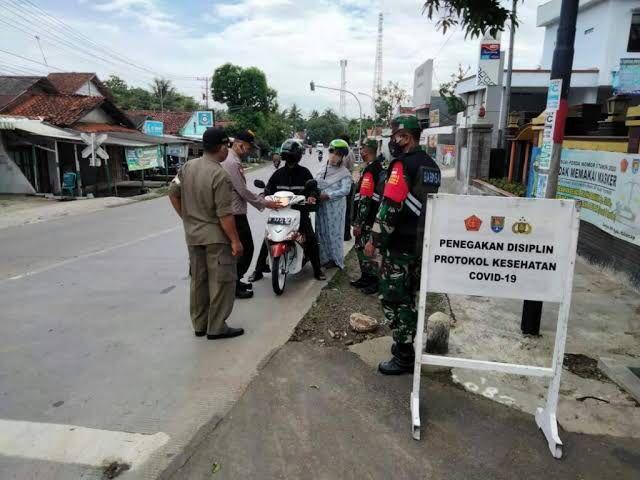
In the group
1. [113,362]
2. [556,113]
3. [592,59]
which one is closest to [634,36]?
[592,59]

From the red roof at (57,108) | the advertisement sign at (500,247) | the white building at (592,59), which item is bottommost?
the advertisement sign at (500,247)

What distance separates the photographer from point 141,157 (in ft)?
72.7

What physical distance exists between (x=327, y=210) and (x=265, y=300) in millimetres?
1654

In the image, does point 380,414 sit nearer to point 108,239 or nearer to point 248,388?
point 248,388

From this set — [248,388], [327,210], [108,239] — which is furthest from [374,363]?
[108,239]

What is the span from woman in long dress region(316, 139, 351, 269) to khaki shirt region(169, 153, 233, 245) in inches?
96.1

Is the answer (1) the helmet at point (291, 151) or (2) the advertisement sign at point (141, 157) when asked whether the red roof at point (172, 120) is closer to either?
(2) the advertisement sign at point (141, 157)

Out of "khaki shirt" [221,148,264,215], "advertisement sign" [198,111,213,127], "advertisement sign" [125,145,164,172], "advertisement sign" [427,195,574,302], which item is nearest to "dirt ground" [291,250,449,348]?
"khaki shirt" [221,148,264,215]

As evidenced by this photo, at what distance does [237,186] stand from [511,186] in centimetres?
869

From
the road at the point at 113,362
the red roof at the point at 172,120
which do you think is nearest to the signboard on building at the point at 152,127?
the red roof at the point at 172,120

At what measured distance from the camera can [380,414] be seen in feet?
10.6

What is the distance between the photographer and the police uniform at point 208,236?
4117mm

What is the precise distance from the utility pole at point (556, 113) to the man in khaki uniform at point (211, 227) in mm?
2668

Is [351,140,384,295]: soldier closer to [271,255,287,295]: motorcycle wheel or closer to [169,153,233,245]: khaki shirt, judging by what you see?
[271,255,287,295]: motorcycle wheel
